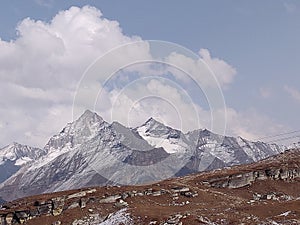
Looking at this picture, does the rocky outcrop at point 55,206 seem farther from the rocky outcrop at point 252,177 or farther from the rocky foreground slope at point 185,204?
the rocky outcrop at point 252,177

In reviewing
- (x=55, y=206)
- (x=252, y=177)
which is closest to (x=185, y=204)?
(x=55, y=206)

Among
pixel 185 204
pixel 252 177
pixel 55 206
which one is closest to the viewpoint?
pixel 185 204

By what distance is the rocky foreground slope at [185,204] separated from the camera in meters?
85.6

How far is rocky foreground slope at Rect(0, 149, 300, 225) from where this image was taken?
85.6 metres

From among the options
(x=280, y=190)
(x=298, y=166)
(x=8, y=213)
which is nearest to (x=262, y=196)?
(x=280, y=190)

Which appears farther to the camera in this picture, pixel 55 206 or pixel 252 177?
pixel 252 177

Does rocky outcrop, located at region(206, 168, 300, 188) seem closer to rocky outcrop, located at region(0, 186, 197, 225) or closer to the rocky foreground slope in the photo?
the rocky foreground slope

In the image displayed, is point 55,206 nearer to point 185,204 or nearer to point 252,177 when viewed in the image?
point 185,204

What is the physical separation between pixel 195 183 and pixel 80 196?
36.3 m

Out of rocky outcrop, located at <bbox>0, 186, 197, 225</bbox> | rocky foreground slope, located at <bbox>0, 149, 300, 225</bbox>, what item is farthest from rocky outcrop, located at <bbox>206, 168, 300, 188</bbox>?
rocky outcrop, located at <bbox>0, 186, 197, 225</bbox>

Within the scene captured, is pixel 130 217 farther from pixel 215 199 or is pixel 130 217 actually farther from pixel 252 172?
pixel 252 172

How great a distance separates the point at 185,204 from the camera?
371ft

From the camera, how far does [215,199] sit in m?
119

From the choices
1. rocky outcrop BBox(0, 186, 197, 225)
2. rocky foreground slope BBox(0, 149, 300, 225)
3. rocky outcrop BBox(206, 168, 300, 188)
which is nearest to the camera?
rocky foreground slope BBox(0, 149, 300, 225)
